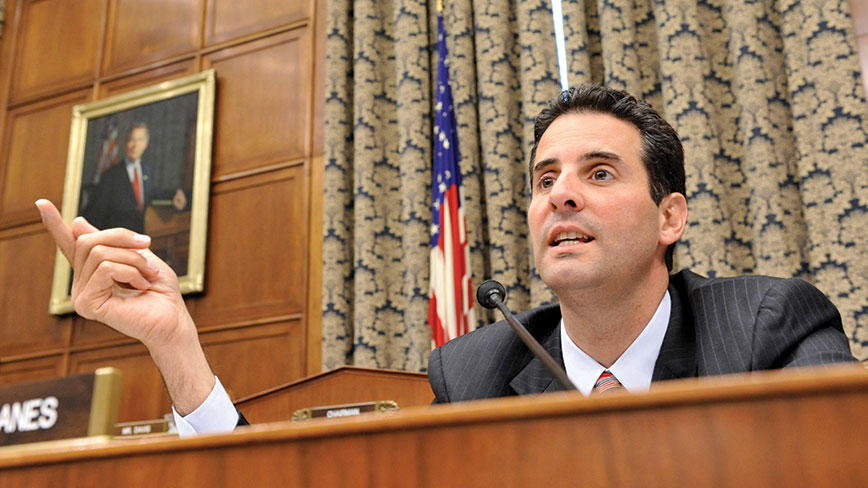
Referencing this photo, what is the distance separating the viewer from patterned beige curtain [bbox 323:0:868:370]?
3.78 metres

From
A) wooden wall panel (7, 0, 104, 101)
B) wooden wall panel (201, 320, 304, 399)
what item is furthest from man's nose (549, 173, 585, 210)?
wooden wall panel (7, 0, 104, 101)

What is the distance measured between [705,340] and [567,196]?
48 centimetres

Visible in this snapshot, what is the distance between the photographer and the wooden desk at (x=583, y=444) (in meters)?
0.54

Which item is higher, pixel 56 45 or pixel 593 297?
pixel 56 45

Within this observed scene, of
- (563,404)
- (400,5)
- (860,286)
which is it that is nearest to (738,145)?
(860,286)

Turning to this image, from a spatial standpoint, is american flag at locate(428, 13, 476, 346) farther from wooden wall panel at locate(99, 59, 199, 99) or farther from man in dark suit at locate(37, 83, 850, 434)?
wooden wall panel at locate(99, 59, 199, 99)

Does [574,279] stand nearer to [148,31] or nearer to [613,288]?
[613,288]

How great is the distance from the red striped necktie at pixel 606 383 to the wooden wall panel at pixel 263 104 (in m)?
3.74

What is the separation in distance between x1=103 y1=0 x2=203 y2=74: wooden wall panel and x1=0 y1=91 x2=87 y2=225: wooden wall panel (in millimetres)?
453

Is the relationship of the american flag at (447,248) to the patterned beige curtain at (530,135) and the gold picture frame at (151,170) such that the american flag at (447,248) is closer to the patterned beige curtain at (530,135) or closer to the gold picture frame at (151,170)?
the patterned beige curtain at (530,135)

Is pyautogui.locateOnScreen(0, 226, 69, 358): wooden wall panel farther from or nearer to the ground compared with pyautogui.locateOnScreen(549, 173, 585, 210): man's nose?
farther from the ground

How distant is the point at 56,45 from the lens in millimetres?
6633

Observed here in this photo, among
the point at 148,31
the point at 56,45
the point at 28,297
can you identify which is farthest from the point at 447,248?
the point at 56,45

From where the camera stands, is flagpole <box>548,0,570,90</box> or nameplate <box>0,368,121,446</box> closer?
nameplate <box>0,368,121,446</box>
